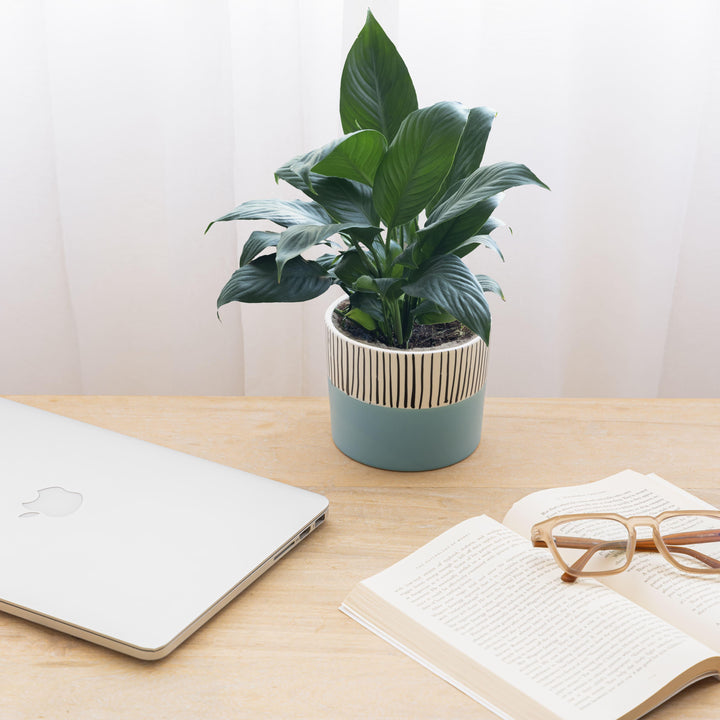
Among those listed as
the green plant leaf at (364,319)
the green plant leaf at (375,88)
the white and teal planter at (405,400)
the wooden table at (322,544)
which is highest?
the green plant leaf at (375,88)

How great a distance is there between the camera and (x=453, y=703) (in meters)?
0.60

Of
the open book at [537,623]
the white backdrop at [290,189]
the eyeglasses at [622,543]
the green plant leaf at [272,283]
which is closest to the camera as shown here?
the open book at [537,623]

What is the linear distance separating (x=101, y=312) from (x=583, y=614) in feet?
3.17

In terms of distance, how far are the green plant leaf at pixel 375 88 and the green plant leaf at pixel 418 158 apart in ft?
0.27

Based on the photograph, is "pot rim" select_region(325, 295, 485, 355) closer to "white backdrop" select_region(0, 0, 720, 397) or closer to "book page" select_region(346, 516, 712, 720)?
"book page" select_region(346, 516, 712, 720)

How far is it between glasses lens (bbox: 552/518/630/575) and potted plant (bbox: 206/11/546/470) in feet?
0.60

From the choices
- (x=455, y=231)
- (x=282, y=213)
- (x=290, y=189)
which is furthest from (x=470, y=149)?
(x=290, y=189)

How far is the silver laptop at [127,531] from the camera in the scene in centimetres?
65

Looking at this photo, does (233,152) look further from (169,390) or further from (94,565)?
(94,565)

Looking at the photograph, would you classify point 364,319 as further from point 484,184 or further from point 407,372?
point 484,184

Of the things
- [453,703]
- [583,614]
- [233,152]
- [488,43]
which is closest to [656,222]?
[488,43]

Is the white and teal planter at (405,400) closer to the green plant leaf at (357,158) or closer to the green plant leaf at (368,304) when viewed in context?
the green plant leaf at (368,304)

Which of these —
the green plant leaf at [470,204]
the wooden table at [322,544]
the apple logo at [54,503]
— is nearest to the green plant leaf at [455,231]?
the green plant leaf at [470,204]

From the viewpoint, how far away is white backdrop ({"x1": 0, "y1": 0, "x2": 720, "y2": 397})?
1.19m
